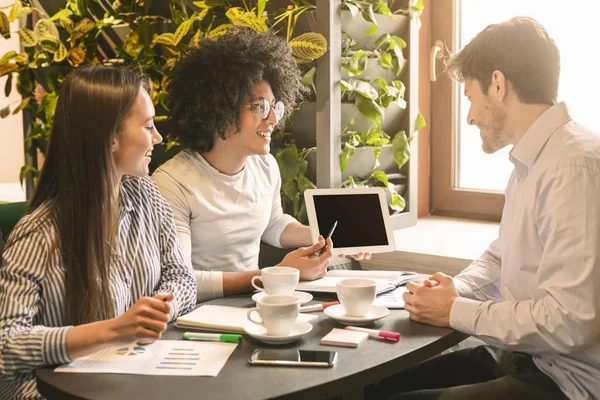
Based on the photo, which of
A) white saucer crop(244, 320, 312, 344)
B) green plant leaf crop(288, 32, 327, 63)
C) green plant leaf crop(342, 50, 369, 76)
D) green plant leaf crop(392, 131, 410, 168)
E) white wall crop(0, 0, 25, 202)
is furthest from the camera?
white wall crop(0, 0, 25, 202)

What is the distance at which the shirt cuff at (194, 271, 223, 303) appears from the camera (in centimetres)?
196

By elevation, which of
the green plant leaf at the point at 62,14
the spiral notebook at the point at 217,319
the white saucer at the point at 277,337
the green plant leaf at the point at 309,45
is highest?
the green plant leaf at the point at 62,14

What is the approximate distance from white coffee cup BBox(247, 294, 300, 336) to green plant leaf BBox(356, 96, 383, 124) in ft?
4.37

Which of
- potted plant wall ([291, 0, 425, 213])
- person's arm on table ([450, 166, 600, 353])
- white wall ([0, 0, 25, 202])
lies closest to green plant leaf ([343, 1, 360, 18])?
potted plant wall ([291, 0, 425, 213])

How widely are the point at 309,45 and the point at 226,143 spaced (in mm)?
490

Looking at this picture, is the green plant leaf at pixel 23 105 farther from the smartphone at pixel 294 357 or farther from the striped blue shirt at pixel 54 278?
the smartphone at pixel 294 357

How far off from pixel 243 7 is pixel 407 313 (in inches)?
62.5

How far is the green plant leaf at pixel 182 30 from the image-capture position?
2896 mm

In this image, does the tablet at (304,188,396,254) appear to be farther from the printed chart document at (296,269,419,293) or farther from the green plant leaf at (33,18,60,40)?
the green plant leaf at (33,18,60,40)

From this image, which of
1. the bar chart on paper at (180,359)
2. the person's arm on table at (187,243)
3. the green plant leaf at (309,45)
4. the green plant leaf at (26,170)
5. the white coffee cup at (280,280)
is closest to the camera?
the bar chart on paper at (180,359)

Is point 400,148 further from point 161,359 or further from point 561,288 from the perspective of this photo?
point 161,359

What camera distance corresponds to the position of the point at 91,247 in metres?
1.55

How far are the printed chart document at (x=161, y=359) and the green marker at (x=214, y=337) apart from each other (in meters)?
0.02

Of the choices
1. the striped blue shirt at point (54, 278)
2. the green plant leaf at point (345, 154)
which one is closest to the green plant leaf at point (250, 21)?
the green plant leaf at point (345, 154)
